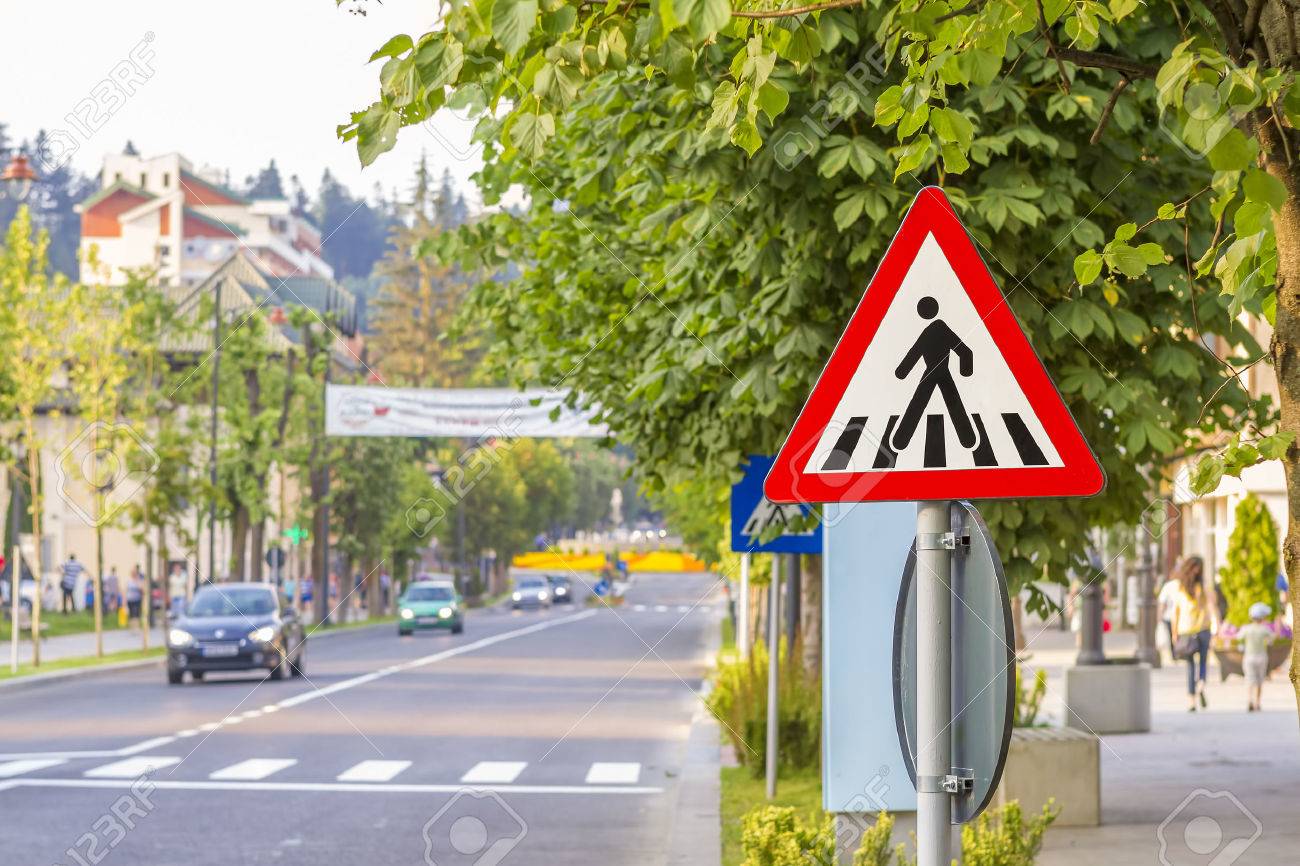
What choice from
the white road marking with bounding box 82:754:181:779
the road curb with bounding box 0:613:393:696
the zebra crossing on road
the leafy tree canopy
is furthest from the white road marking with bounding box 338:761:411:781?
the road curb with bounding box 0:613:393:696

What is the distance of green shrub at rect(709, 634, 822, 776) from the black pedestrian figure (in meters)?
9.79

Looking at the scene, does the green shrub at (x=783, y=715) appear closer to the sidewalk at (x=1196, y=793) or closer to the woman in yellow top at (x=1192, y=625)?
the sidewalk at (x=1196, y=793)

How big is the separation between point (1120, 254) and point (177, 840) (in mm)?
8474

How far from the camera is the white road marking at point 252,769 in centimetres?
1530

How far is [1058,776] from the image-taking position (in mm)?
11516

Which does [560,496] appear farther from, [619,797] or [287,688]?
[619,797]

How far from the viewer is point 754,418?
11.0 metres

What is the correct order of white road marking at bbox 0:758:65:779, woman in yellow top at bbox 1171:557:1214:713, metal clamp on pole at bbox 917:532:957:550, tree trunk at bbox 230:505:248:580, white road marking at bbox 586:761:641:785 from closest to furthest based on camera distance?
metal clamp on pole at bbox 917:532:957:550, white road marking at bbox 0:758:65:779, white road marking at bbox 586:761:641:785, woman in yellow top at bbox 1171:557:1214:713, tree trunk at bbox 230:505:248:580

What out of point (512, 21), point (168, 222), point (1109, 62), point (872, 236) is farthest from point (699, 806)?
point (168, 222)

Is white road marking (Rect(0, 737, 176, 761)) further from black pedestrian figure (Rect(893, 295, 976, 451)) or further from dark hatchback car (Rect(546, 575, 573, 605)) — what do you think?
dark hatchback car (Rect(546, 575, 573, 605))

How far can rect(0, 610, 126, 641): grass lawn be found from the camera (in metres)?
47.6

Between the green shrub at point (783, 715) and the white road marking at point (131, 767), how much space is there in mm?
4869

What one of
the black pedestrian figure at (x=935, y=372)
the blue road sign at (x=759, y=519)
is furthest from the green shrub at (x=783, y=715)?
the black pedestrian figure at (x=935, y=372)

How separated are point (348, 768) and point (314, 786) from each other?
1513 millimetres
